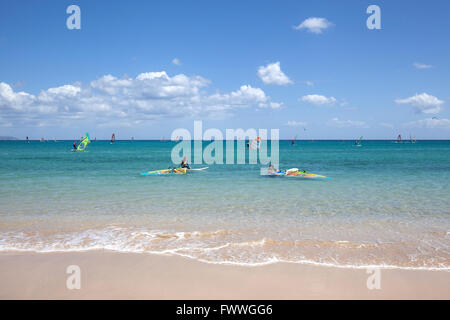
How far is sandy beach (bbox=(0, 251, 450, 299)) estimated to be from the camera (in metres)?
5.35

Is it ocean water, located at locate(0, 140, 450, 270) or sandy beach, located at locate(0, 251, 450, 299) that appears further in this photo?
ocean water, located at locate(0, 140, 450, 270)

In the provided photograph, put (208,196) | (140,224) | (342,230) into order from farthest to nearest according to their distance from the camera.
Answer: (208,196)
(140,224)
(342,230)

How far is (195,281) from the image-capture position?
585cm

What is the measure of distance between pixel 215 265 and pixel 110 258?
2.58m

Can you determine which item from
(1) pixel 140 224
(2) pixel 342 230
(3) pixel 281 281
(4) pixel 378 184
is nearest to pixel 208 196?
(1) pixel 140 224

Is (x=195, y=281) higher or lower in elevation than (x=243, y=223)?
lower

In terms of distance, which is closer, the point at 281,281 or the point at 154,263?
the point at 281,281

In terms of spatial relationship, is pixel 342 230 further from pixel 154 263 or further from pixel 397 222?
pixel 154 263

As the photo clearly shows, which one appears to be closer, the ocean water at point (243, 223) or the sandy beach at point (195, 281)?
the sandy beach at point (195, 281)

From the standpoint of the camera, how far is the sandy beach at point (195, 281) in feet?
17.6

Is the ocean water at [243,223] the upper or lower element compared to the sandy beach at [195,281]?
upper

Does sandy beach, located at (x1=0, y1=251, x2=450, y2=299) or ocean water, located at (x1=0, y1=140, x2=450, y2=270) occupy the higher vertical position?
ocean water, located at (x1=0, y1=140, x2=450, y2=270)

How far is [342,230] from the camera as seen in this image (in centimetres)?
920

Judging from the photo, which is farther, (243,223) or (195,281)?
(243,223)
